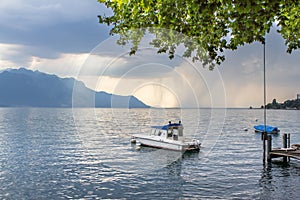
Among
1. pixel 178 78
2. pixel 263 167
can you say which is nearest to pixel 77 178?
pixel 178 78

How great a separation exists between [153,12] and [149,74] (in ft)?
35.6

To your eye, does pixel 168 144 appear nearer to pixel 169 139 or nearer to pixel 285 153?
pixel 169 139

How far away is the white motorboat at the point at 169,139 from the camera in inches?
1816

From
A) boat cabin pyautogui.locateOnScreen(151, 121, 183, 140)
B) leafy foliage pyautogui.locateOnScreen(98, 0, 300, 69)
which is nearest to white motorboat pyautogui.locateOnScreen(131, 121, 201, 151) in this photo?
boat cabin pyautogui.locateOnScreen(151, 121, 183, 140)

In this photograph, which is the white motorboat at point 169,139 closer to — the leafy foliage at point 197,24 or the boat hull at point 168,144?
the boat hull at point 168,144

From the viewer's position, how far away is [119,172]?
103 feet

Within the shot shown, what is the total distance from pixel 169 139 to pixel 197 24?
125 feet

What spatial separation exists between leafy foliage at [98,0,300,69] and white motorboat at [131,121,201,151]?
34.7 m

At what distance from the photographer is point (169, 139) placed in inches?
1880

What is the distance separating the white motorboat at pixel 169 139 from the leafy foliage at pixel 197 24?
34673 millimetres

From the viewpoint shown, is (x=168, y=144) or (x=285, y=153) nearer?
(x=285, y=153)

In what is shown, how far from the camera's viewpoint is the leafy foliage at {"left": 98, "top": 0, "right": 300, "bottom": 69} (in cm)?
921

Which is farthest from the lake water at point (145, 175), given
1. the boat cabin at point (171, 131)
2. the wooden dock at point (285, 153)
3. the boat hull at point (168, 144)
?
the boat cabin at point (171, 131)

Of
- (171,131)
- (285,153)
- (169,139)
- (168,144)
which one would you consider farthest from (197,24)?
(171,131)
